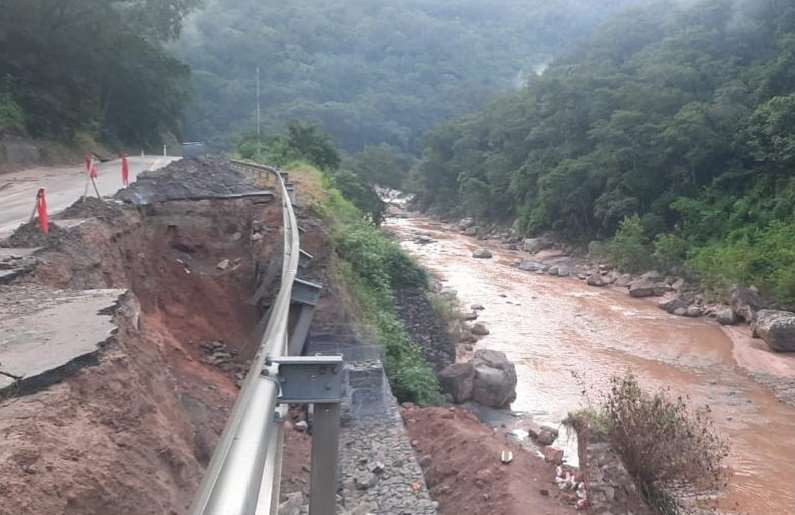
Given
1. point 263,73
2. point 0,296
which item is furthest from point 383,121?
point 0,296

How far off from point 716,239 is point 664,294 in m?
4.57

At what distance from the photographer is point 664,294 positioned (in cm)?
2861

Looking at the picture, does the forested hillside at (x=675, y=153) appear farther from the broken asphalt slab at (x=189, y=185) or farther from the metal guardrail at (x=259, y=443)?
the metal guardrail at (x=259, y=443)

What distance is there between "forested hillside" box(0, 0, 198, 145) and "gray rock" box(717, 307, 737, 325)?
24178 mm

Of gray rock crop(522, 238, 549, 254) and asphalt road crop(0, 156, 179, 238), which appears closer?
asphalt road crop(0, 156, 179, 238)

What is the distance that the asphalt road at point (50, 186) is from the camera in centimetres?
1160

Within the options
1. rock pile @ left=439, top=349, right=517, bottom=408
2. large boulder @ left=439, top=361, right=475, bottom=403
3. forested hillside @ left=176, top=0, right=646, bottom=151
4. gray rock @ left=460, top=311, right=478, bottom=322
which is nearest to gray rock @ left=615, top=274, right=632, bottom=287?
gray rock @ left=460, top=311, right=478, bottom=322

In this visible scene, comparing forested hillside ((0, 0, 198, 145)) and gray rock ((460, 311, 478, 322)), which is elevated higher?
forested hillside ((0, 0, 198, 145))

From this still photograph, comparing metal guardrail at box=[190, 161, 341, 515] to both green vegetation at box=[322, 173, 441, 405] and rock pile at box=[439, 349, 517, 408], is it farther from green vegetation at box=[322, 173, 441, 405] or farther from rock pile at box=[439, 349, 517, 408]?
rock pile at box=[439, 349, 517, 408]

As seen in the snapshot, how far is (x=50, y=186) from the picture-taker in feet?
53.0

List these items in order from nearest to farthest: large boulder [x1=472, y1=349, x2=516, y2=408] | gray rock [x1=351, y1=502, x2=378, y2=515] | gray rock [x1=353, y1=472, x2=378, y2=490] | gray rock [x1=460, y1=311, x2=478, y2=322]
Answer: gray rock [x1=351, y1=502, x2=378, y2=515]
gray rock [x1=353, y1=472, x2=378, y2=490]
large boulder [x1=472, y1=349, x2=516, y2=408]
gray rock [x1=460, y1=311, x2=478, y2=322]

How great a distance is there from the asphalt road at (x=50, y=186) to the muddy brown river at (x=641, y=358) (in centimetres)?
1040

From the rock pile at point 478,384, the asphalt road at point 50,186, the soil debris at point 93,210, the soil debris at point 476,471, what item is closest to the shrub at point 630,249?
the rock pile at point 478,384

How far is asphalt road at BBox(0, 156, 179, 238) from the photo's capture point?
1160cm
